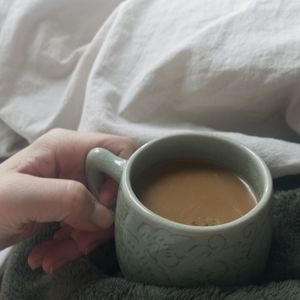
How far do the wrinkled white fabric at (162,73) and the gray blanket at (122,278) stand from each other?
5cm

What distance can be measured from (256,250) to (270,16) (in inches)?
9.6

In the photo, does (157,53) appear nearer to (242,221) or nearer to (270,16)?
(270,16)

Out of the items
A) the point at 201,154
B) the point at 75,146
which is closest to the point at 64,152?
the point at 75,146

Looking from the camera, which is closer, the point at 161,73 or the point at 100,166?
the point at 100,166

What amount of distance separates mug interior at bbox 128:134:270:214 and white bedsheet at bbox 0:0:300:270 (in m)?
0.05

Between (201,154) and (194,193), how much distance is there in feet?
0.15

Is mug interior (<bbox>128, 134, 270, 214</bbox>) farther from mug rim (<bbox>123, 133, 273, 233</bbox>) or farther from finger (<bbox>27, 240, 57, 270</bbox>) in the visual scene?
finger (<bbox>27, 240, 57, 270</bbox>)

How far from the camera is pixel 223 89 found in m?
0.50

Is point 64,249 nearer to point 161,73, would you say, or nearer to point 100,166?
point 100,166

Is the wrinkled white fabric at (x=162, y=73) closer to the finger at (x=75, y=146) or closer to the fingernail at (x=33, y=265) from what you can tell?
the finger at (x=75, y=146)

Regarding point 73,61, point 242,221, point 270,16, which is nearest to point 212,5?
point 270,16

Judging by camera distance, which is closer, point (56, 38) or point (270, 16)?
point (270, 16)

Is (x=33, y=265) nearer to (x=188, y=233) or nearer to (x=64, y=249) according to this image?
(x=64, y=249)

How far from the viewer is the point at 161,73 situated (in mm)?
523
